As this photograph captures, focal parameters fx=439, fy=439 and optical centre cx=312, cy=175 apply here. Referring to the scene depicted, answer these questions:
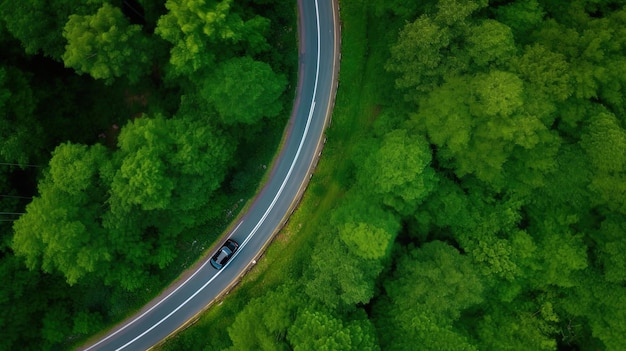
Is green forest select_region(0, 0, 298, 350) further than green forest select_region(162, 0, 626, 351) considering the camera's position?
Yes

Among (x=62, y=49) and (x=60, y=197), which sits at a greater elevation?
(x=62, y=49)

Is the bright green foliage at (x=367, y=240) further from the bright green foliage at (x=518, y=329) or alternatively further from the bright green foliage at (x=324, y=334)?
the bright green foliage at (x=518, y=329)

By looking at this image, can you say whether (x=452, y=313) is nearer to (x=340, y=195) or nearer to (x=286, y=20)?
(x=340, y=195)

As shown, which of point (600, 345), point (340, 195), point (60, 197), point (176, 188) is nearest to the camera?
point (60, 197)

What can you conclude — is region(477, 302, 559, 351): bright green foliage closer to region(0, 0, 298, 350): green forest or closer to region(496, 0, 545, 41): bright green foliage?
region(496, 0, 545, 41): bright green foliage

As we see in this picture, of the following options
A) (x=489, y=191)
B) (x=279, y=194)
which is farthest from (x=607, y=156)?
(x=279, y=194)

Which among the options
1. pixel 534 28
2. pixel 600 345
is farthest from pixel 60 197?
pixel 600 345

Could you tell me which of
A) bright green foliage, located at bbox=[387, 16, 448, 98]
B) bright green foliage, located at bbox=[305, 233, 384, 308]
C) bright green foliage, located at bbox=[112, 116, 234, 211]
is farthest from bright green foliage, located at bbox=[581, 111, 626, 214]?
bright green foliage, located at bbox=[112, 116, 234, 211]
